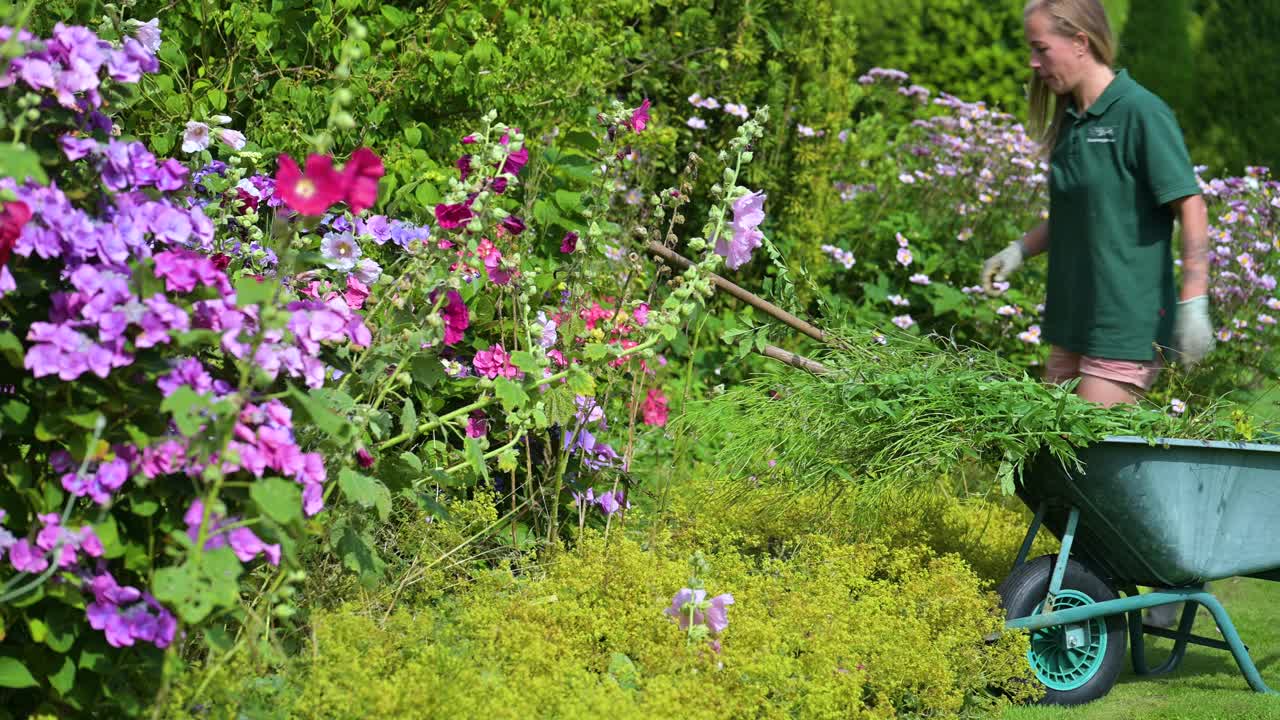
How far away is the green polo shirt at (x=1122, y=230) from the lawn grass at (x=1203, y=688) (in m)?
0.84

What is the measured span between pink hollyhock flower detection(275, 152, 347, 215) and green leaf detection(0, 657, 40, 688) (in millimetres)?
794

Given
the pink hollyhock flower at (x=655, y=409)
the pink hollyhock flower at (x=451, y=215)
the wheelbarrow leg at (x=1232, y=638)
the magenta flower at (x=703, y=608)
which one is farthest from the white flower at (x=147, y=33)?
the wheelbarrow leg at (x=1232, y=638)

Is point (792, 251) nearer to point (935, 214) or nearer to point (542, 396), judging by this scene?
point (935, 214)

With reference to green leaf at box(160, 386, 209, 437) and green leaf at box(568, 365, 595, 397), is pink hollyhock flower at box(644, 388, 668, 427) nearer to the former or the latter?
green leaf at box(568, 365, 595, 397)

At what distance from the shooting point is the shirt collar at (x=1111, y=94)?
3.32 metres

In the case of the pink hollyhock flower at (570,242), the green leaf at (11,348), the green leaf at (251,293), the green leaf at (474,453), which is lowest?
the green leaf at (474,453)

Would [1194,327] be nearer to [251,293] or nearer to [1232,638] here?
[1232,638]

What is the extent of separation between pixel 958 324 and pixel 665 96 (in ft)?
5.65

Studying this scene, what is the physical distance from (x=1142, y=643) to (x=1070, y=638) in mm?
379

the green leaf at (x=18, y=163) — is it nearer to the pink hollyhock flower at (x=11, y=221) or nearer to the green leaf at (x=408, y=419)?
the pink hollyhock flower at (x=11, y=221)

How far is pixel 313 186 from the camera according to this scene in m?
1.76

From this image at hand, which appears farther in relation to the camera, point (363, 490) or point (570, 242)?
point (570, 242)

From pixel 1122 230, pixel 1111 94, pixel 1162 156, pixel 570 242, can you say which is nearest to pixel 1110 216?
pixel 1122 230

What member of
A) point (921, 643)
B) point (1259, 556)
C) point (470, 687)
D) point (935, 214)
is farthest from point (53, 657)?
point (935, 214)
